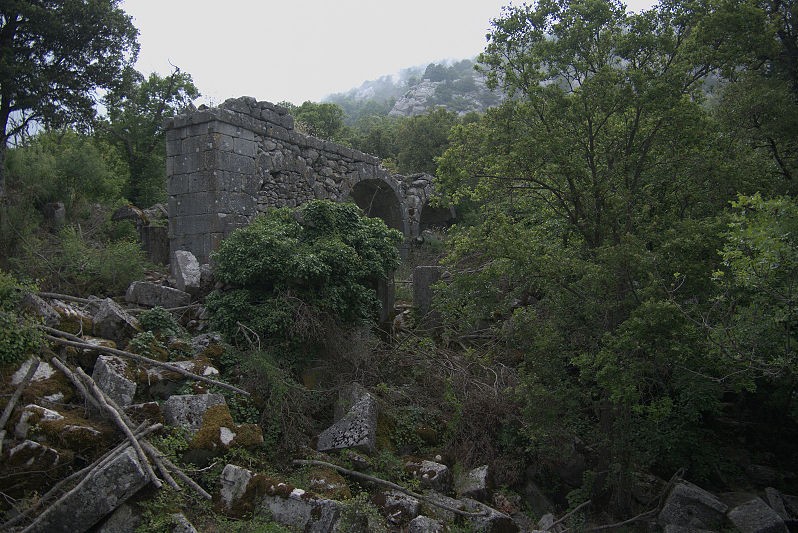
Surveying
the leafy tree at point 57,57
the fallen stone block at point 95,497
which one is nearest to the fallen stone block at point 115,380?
the fallen stone block at point 95,497

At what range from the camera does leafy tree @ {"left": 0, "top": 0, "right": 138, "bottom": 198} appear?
12797 millimetres

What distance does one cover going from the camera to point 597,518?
6504mm

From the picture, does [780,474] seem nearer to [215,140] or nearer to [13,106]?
[215,140]

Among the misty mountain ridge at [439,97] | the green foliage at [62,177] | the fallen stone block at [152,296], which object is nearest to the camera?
the fallen stone block at [152,296]

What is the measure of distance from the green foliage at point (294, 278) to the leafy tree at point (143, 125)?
9930mm

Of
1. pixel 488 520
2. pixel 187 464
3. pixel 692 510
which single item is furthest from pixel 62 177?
pixel 692 510

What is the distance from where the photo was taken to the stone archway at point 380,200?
14.6 meters

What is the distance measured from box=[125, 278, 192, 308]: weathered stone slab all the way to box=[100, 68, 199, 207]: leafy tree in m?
9.71

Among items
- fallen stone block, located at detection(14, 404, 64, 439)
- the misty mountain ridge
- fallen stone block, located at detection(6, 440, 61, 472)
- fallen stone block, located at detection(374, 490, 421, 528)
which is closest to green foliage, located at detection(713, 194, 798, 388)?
fallen stone block, located at detection(374, 490, 421, 528)

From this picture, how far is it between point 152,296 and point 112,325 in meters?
1.29

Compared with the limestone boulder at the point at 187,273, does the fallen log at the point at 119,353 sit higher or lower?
lower

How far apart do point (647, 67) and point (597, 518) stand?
477 centimetres

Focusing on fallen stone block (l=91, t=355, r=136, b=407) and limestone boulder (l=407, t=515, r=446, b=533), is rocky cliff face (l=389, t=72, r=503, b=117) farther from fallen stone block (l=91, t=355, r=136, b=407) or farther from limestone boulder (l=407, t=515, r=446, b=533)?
limestone boulder (l=407, t=515, r=446, b=533)

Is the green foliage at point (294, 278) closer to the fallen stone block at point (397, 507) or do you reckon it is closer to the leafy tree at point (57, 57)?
the fallen stone block at point (397, 507)
